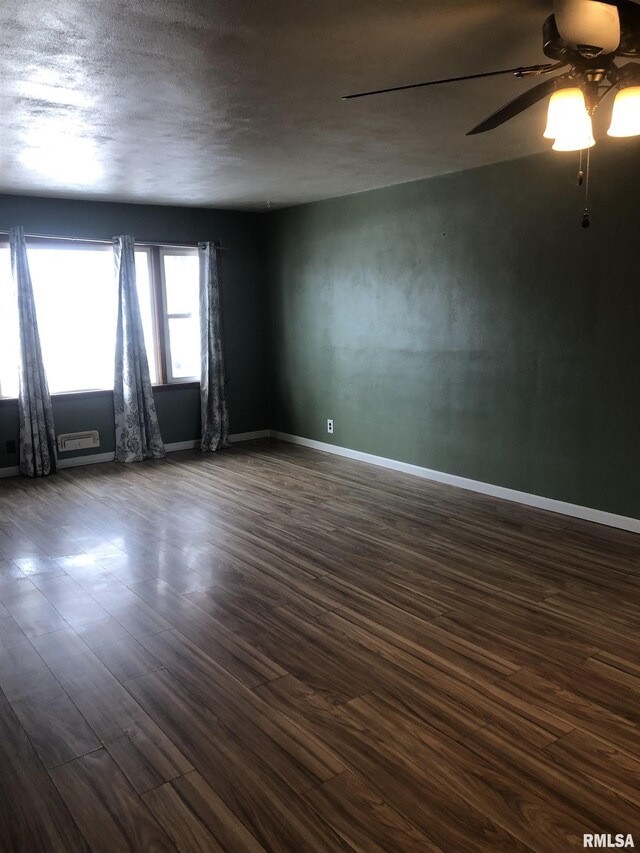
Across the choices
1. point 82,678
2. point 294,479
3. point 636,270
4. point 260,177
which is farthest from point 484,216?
point 82,678

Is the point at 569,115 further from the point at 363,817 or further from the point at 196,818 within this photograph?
the point at 196,818

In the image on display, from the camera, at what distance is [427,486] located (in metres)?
5.22

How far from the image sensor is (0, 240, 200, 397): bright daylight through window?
5801 mm

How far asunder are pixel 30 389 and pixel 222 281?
2254mm

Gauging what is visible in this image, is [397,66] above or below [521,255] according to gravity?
above

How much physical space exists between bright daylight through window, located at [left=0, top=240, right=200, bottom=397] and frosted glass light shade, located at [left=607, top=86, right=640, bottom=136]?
16.1 feet

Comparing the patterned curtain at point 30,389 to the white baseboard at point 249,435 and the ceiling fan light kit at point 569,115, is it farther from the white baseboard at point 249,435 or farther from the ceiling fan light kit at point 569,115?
the ceiling fan light kit at point 569,115

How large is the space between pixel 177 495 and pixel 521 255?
Answer: 10.3 feet

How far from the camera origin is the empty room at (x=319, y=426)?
2041 mm

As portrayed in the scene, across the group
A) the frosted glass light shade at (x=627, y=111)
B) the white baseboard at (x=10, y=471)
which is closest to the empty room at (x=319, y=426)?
the frosted glass light shade at (x=627, y=111)

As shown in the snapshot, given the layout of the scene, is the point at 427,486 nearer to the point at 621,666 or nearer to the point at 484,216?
the point at 484,216

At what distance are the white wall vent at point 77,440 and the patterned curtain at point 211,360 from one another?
107cm

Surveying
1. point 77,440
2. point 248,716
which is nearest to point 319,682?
point 248,716

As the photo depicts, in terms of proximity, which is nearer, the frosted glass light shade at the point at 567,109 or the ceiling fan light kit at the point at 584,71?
the ceiling fan light kit at the point at 584,71
